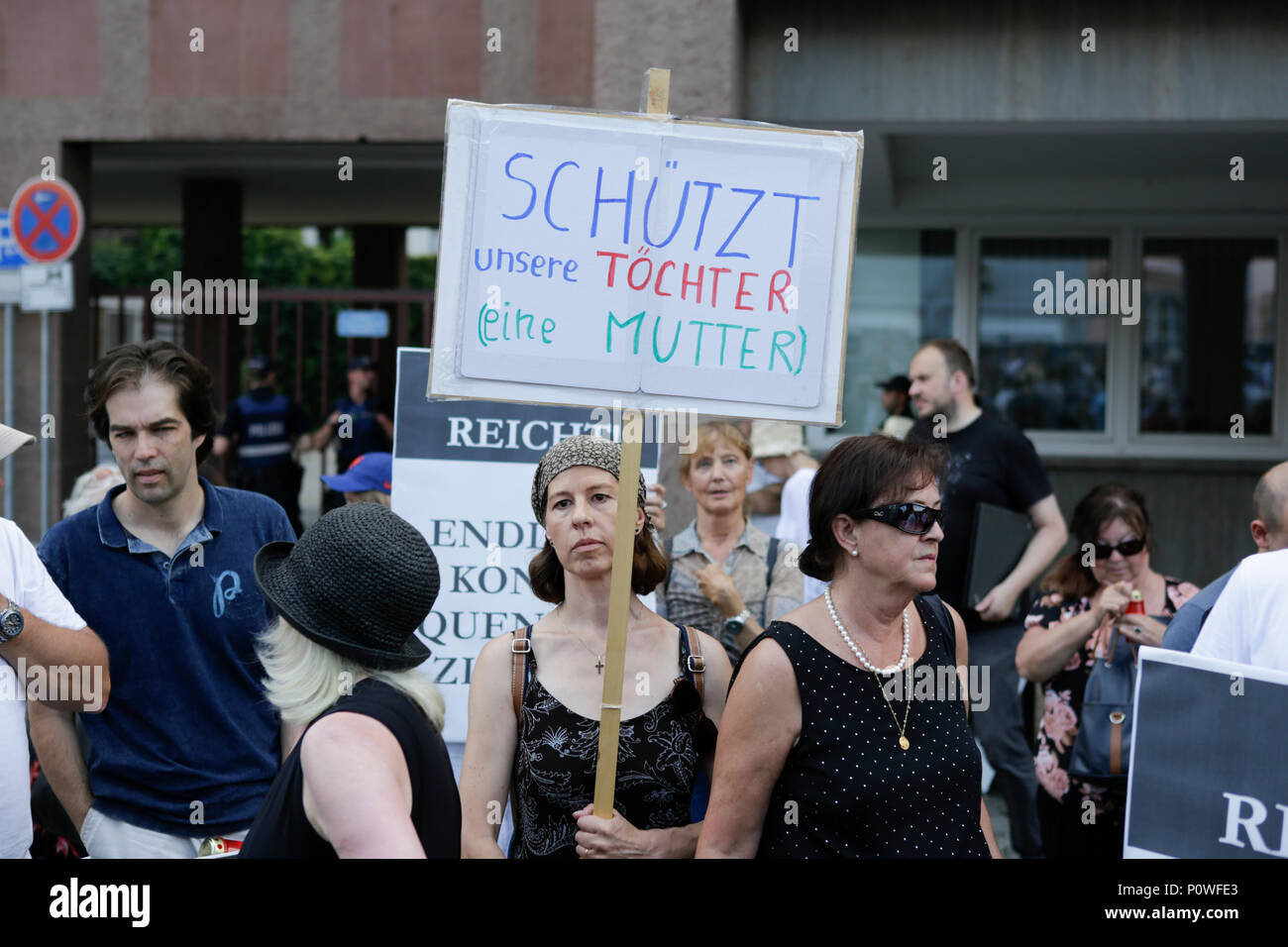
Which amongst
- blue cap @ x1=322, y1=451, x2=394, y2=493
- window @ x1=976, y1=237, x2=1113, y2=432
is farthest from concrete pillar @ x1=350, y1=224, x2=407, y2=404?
blue cap @ x1=322, y1=451, x2=394, y2=493

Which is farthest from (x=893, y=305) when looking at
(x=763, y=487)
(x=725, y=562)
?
(x=725, y=562)

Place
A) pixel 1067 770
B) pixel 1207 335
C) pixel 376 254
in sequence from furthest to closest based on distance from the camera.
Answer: pixel 376 254 → pixel 1207 335 → pixel 1067 770

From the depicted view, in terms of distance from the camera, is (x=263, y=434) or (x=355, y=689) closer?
(x=355, y=689)

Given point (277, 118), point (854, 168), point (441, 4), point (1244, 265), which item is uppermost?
point (441, 4)

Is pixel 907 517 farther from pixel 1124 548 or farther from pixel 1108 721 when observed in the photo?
pixel 1124 548

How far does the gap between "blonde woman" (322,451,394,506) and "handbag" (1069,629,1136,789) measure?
2.51 m

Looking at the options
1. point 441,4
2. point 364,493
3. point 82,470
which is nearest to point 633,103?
point 441,4

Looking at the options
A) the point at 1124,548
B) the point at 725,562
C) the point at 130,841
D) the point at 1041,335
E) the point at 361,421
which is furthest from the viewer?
the point at 361,421

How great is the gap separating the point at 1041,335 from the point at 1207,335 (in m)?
1.19

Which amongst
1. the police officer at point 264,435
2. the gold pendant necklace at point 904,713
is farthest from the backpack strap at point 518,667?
the police officer at point 264,435

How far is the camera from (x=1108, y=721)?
419 centimetres
